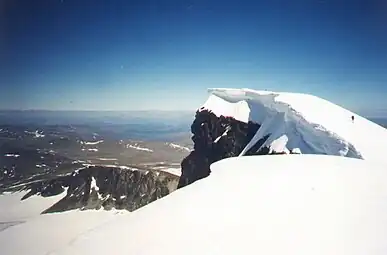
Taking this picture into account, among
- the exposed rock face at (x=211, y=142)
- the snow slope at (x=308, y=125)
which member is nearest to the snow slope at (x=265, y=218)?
the snow slope at (x=308, y=125)

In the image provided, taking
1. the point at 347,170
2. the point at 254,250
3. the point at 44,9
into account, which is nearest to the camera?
the point at 254,250

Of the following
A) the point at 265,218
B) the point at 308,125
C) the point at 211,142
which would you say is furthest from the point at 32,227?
the point at 308,125

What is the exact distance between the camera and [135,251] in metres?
1.45

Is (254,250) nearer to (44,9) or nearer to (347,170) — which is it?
(347,170)

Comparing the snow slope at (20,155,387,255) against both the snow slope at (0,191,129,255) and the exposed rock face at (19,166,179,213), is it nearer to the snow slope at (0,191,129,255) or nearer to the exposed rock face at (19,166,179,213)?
the snow slope at (0,191,129,255)

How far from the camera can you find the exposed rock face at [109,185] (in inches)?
106

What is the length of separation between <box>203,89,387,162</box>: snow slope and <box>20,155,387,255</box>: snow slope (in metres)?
0.36

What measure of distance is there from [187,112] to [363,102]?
1034mm

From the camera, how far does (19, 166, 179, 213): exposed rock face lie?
270 centimetres

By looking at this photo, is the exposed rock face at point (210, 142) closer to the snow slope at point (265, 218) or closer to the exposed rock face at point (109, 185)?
the exposed rock face at point (109, 185)

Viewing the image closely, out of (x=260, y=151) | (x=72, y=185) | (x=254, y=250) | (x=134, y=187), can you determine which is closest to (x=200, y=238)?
(x=254, y=250)

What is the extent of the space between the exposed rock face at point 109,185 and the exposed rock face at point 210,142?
5.7 inches

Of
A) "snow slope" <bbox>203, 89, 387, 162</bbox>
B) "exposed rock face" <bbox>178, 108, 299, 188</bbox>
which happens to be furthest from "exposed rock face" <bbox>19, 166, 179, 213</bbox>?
"snow slope" <bbox>203, 89, 387, 162</bbox>

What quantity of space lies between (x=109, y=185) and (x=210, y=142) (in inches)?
32.1
